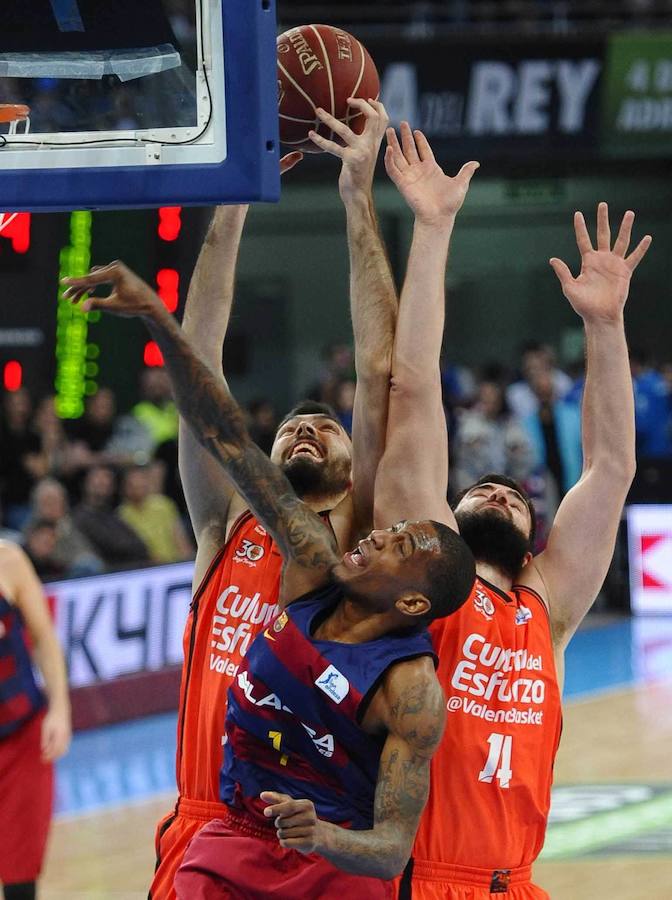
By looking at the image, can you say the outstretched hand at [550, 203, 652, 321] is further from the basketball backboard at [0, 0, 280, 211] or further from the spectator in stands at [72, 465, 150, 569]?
the spectator in stands at [72, 465, 150, 569]

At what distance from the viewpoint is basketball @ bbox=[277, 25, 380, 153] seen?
4176mm

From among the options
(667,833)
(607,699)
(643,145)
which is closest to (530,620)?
(667,833)

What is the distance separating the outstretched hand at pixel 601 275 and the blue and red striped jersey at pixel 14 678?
2511 mm

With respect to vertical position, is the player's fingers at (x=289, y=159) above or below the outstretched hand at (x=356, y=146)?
below

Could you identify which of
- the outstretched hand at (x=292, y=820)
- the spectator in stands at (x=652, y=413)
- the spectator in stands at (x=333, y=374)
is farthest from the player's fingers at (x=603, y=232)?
the spectator in stands at (x=652, y=413)

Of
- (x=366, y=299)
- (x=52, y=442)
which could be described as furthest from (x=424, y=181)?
(x=52, y=442)

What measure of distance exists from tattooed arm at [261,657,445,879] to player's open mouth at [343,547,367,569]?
0.25 meters

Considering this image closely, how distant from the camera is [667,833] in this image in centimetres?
744

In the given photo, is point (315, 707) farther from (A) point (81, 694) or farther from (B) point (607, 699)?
(B) point (607, 699)

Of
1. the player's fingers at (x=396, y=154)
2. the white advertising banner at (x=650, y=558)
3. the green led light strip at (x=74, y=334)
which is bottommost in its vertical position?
the white advertising banner at (x=650, y=558)

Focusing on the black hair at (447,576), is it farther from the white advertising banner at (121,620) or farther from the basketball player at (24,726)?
the white advertising banner at (121,620)

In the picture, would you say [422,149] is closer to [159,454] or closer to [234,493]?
[234,493]

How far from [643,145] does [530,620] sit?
42.4 ft

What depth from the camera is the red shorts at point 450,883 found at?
401 centimetres
